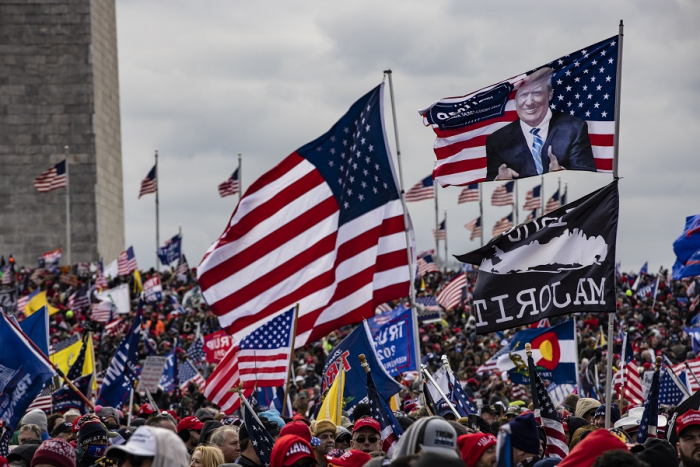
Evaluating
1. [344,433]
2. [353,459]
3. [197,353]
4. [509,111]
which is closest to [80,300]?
[197,353]

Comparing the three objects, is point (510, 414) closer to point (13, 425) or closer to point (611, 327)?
point (611, 327)

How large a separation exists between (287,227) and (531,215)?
149ft

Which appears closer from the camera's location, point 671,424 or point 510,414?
point 671,424

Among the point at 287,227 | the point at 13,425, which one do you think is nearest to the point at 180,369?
the point at 287,227

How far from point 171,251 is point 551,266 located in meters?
39.7

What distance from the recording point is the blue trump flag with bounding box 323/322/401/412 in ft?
39.6

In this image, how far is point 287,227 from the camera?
12.7 metres

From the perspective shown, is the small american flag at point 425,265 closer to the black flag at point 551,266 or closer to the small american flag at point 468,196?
the small american flag at point 468,196

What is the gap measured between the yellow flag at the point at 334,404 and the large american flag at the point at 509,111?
6.53 feet

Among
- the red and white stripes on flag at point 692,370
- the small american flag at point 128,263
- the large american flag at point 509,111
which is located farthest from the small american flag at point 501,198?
the large american flag at point 509,111

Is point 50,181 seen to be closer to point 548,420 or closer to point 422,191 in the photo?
point 422,191

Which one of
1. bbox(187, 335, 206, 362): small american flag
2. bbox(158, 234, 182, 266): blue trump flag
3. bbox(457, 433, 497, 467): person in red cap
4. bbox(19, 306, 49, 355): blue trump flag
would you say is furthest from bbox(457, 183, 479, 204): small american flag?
bbox(457, 433, 497, 467): person in red cap

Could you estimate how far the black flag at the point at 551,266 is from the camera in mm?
8922

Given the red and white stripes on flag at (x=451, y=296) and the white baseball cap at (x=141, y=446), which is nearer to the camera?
the white baseball cap at (x=141, y=446)
